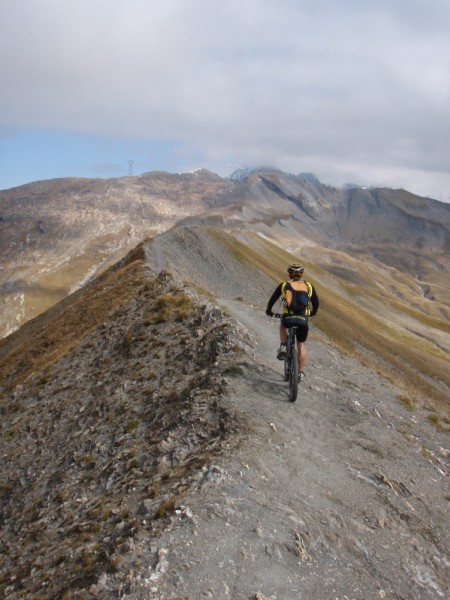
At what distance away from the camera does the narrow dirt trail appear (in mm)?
8094

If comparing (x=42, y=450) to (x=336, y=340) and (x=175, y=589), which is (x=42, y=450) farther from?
(x=336, y=340)

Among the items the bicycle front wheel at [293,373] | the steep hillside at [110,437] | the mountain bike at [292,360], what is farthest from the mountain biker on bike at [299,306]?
the steep hillside at [110,437]

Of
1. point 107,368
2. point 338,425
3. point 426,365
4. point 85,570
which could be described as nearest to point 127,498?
point 85,570

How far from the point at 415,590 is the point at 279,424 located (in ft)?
18.1

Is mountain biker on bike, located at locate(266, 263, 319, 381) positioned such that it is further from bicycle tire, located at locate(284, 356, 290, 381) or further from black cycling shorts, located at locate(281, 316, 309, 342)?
bicycle tire, located at locate(284, 356, 290, 381)

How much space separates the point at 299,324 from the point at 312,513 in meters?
6.43

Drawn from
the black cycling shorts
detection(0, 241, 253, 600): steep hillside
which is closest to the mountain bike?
the black cycling shorts

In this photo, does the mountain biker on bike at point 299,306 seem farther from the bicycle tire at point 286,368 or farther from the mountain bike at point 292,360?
the bicycle tire at point 286,368

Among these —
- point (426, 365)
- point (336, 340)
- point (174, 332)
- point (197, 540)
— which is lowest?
point (426, 365)

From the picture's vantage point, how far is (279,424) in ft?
44.6

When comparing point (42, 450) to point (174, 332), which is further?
point (174, 332)

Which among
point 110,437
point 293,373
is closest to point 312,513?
point 293,373

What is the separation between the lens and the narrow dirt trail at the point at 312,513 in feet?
26.6

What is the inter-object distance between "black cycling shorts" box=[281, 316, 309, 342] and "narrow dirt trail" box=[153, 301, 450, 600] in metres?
2.17
